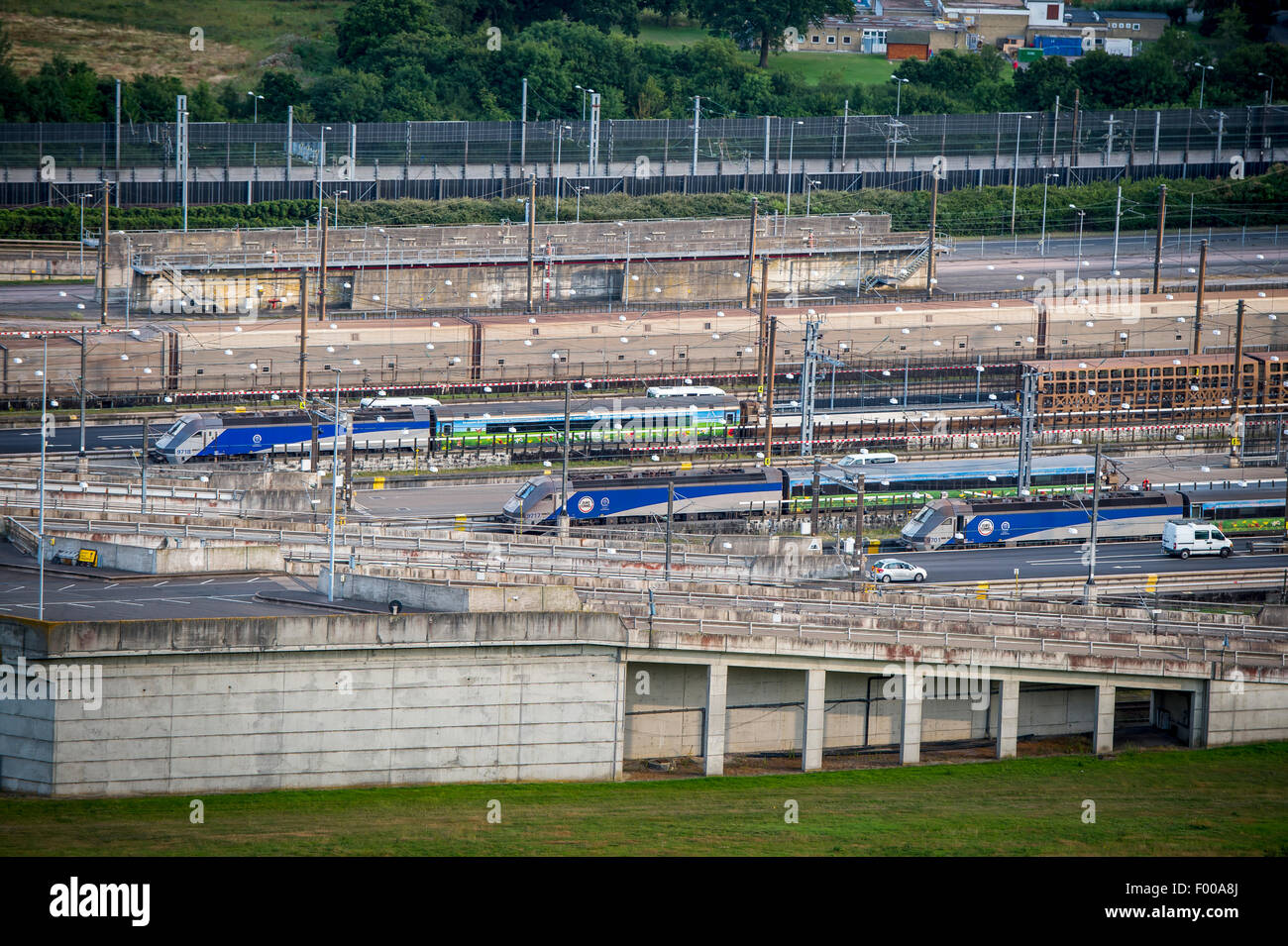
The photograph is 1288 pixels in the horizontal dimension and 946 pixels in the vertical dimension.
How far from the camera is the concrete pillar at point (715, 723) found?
4334 cm

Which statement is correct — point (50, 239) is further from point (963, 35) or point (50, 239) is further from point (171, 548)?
point (963, 35)

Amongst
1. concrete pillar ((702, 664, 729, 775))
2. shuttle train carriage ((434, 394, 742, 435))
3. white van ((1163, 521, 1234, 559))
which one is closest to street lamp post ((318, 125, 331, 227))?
shuttle train carriage ((434, 394, 742, 435))

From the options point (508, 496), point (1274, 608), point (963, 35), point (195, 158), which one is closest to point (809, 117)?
point (963, 35)

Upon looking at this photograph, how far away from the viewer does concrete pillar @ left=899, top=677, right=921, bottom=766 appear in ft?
147

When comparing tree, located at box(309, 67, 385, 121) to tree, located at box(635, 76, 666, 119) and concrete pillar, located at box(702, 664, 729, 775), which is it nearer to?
tree, located at box(635, 76, 666, 119)

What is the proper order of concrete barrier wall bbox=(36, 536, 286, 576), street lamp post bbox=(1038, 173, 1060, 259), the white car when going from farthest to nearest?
1. street lamp post bbox=(1038, 173, 1060, 259)
2. the white car
3. concrete barrier wall bbox=(36, 536, 286, 576)

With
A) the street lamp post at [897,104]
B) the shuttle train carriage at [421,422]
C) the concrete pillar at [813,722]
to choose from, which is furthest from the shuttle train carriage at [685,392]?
the street lamp post at [897,104]

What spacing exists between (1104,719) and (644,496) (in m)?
18.8

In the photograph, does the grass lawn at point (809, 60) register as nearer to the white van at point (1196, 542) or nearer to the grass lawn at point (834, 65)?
the grass lawn at point (834, 65)

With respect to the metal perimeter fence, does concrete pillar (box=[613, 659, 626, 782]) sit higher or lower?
lower

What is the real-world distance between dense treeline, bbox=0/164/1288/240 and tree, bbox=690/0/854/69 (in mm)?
20326

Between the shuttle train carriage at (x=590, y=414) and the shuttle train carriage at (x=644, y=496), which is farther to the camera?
the shuttle train carriage at (x=590, y=414)

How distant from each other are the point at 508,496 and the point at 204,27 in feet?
216

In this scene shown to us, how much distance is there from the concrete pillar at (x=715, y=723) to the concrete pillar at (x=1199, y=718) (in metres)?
12.1
